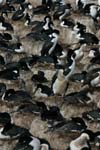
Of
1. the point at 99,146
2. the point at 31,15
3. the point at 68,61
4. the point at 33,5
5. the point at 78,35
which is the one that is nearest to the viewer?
the point at 99,146

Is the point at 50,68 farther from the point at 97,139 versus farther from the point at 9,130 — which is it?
the point at 97,139

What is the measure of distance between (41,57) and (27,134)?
535cm

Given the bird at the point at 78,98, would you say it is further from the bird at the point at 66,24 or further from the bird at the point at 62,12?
the bird at the point at 62,12

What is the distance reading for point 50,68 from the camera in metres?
22.7

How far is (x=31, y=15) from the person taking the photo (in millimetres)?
27562

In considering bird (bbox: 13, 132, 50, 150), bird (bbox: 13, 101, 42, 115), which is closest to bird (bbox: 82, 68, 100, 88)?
bird (bbox: 13, 101, 42, 115)

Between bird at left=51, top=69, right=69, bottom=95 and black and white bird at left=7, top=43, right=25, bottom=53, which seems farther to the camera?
black and white bird at left=7, top=43, right=25, bottom=53

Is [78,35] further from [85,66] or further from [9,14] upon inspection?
[9,14]

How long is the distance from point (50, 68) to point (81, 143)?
17.2 ft

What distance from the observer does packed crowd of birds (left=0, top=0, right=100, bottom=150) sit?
18.4 meters

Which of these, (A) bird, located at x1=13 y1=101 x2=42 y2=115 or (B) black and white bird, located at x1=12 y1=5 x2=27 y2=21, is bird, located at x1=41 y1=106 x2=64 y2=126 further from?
(B) black and white bird, located at x1=12 y1=5 x2=27 y2=21

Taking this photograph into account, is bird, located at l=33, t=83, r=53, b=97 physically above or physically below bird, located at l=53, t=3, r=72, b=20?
above

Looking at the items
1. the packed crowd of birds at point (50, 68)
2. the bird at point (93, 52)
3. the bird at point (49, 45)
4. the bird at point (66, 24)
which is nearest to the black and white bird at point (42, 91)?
the packed crowd of birds at point (50, 68)

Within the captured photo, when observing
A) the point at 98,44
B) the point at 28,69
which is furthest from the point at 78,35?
the point at 28,69
